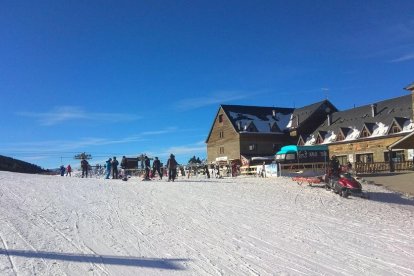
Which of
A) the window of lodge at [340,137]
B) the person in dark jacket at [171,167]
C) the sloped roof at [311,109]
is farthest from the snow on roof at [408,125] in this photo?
the person in dark jacket at [171,167]

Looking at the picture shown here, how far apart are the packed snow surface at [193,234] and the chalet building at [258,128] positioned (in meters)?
46.9

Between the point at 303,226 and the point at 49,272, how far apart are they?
26.0 feet

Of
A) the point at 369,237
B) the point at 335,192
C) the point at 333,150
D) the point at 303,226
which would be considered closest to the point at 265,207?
the point at 303,226

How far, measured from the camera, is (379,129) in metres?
52.3

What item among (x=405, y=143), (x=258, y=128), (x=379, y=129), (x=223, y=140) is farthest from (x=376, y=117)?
(x=405, y=143)

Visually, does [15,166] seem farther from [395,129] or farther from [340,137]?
[395,129]

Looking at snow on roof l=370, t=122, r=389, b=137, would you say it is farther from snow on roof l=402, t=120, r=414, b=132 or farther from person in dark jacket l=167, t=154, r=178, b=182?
person in dark jacket l=167, t=154, r=178, b=182

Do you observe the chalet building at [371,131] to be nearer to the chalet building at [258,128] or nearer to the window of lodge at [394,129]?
the window of lodge at [394,129]

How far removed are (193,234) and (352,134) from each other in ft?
160

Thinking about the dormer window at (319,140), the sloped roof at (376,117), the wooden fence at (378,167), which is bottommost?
the wooden fence at (378,167)

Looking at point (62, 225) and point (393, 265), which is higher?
point (62, 225)

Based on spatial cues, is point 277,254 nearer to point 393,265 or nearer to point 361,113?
point 393,265

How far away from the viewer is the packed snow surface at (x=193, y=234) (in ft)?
28.0

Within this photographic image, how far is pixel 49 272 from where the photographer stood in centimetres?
766
